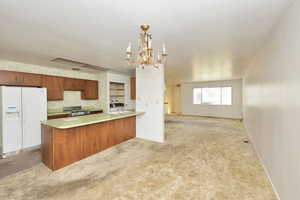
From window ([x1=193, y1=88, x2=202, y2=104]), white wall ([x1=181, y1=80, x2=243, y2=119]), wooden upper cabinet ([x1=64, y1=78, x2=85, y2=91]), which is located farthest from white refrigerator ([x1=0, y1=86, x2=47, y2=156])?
window ([x1=193, y1=88, x2=202, y2=104])

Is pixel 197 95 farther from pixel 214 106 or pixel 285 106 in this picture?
pixel 285 106

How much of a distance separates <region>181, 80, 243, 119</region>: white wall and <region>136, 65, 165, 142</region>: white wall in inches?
236

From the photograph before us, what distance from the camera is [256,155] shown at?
301 cm

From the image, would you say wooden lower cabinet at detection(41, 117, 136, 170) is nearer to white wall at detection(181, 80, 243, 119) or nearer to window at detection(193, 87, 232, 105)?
white wall at detection(181, 80, 243, 119)

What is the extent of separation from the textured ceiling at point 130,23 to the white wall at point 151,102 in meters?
1.33

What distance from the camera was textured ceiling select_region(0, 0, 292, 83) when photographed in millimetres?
1451

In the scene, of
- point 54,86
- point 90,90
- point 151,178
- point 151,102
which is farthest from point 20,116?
point 151,178

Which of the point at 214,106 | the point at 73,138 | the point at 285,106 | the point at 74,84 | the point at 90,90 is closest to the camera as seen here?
the point at 285,106

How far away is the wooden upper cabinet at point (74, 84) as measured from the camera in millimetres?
4610

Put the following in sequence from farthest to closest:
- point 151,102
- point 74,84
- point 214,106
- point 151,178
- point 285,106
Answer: point 214,106, point 74,84, point 151,102, point 151,178, point 285,106

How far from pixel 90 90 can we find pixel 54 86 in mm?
1246

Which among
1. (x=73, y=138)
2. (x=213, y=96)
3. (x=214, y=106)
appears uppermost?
(x=213, y=96)

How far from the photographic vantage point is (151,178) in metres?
2.22

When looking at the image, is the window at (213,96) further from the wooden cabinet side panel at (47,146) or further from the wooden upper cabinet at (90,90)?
the wooden cabinet side panel at (47,146)
